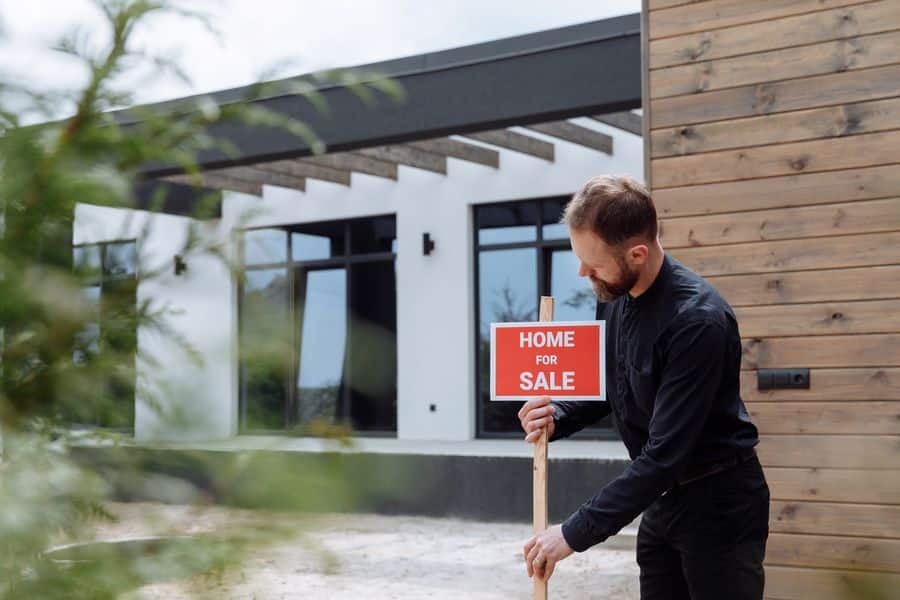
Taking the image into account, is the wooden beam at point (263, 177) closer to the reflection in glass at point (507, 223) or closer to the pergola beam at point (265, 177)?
the pergola beam at point (265, 177)

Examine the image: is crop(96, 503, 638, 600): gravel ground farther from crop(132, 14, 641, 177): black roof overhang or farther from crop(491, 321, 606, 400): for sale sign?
crop(132, 14, 641, 177): black roof overhang

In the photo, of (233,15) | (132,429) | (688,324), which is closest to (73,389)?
(132,429)

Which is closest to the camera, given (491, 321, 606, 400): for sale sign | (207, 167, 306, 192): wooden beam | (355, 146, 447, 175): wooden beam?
(491, 321, 606, 400): for sale sign

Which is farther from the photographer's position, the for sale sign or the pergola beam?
the pergola beam

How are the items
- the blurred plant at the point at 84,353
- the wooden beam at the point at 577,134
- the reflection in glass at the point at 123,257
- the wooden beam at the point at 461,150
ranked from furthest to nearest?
the wooden beam at the point at 461,150 → the wooden beam at the point at 577,134 → the reflection in glass at the point at 123,257 → the blurred plant at the point at 84,353

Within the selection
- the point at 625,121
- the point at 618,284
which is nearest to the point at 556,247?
the point at 625,121

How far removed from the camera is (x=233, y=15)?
1.11m

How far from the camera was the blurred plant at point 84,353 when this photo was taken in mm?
932

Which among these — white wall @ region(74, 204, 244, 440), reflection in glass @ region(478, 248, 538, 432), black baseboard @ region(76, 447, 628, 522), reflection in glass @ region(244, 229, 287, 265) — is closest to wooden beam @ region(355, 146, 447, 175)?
reflection in glass @ region(478, 248, 538, 432)

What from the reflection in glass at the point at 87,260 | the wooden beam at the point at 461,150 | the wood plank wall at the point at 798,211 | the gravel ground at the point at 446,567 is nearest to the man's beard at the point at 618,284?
the gravel ground at the point at 446,567

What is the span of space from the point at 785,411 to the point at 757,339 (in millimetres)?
299

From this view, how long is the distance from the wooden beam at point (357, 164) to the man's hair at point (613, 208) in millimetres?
8566

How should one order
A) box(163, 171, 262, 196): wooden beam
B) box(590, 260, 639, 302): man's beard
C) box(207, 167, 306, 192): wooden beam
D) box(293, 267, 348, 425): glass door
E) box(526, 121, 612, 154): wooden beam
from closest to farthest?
box(590, 260, 639, 302): man's beard < box(526, 121, 612, 154): wooden beam < box(163, 171, 262, 196): wooden beam < box(207, 167, 306, 192): wooden beam < box(293, 267, 348, 425): glass door

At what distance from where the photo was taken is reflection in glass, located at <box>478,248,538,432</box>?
1122 cm
